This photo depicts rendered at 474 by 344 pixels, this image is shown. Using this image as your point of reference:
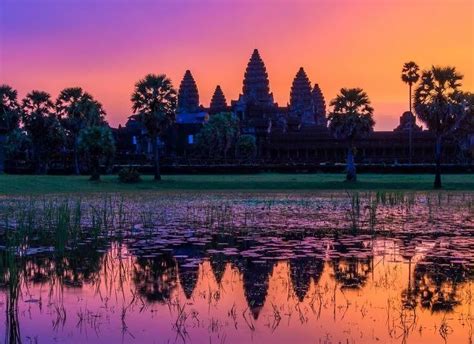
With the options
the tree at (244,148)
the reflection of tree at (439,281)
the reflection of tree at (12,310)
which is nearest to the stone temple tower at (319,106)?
the tree at (244,148)

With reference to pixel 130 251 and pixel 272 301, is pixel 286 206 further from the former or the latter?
pixel 272 301

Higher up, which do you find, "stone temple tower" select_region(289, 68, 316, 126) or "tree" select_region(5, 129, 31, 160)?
"stone temple tower" select_region(289, 68, 316, 126)

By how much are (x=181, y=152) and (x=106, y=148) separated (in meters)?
46.3

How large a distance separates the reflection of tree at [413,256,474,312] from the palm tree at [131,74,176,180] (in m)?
45.6

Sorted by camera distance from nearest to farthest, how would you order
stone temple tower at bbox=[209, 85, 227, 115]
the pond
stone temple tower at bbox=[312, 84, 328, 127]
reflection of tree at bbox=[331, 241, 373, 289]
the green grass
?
the pond → reflection of tree at bbox=[331, 241, 373, 289] → the green grass → stone temple tower at bbox=[209, 85, 227, 115] → stone temple tower at bbox=[312, 84, 328, 127]

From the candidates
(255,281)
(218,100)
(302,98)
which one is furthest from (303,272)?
(218,100)

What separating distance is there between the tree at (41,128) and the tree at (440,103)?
38.2 meters

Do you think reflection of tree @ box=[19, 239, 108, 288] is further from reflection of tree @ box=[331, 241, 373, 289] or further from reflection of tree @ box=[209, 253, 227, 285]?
reflection of tree @ box=[331, 241, 373, 289]

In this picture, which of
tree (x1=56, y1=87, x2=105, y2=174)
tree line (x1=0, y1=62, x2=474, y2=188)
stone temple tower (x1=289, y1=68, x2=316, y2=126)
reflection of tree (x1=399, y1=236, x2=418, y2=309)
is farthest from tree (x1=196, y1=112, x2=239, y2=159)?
reflection of tree (x1=399, y1=236, x2=418, y2=309)

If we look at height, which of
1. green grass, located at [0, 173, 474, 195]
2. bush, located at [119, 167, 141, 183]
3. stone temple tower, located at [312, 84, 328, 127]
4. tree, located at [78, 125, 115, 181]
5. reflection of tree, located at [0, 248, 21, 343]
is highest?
stone temple tower, located at [312, 84, 328, 127]

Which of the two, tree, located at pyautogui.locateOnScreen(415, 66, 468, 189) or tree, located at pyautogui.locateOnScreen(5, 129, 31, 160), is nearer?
tree, located at pyautogui.locateOnScreen(415, 66, 468, 189)

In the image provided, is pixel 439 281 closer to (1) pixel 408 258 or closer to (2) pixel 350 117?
(1) pixel 408 258

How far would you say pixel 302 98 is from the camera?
445 feet

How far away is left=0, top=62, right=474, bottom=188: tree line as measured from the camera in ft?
167
